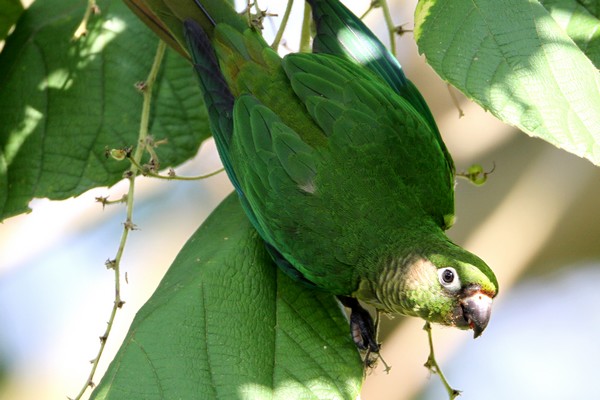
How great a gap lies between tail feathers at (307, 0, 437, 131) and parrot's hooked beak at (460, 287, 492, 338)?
2.20 feet

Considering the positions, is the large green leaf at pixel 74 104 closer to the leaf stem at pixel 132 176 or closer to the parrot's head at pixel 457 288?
the leaf stem at pixel 132 176

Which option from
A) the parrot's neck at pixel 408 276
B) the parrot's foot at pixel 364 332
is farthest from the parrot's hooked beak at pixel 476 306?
the parrot's foot at pixel 364 332

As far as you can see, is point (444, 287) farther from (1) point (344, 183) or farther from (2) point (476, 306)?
(1) point (344, 183)

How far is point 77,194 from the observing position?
281cm

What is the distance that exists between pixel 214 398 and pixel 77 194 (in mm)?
997

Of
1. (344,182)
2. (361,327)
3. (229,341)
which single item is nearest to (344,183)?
(344,182)

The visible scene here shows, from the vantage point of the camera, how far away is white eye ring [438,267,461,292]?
257 cm

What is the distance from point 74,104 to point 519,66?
149cm

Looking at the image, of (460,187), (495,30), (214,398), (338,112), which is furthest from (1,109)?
(460,187)

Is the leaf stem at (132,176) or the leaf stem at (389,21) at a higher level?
the leaf stem at (389,21)

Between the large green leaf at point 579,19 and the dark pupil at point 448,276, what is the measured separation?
0.74m

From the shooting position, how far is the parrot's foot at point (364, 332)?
2496mm

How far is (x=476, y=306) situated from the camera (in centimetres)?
254

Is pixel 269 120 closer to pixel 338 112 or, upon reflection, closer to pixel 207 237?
pixel 338 112
